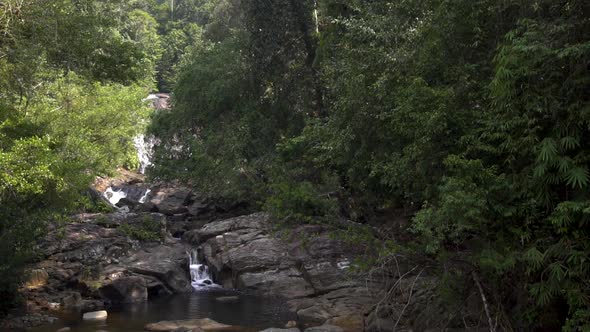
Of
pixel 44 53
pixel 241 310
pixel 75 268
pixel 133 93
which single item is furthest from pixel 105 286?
pixel 133 93

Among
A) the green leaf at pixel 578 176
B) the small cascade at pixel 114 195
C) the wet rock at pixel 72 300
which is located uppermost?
the small cascade at pixel 114 195

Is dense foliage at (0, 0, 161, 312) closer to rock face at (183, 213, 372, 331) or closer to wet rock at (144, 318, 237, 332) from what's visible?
wet rock at (144, 318, 237, 332)

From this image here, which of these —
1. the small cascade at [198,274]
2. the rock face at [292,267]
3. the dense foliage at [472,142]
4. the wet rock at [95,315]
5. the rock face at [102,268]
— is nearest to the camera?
the dense foliage at [472,142]

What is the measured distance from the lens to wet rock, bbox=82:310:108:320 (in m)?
15.1

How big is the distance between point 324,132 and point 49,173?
651 cm

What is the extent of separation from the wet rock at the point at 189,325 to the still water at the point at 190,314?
13.5 inches

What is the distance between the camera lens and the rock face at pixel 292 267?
1478 centimetres

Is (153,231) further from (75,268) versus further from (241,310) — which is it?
(241,310)

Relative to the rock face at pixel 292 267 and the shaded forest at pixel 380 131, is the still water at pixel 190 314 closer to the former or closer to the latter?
the rock face at pixel 292 267

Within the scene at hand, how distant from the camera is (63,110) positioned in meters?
23.1

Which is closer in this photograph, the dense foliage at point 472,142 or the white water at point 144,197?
the dense foliage at point 472,142

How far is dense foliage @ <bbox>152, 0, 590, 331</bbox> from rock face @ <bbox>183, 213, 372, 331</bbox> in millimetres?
1491

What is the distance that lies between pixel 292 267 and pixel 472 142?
9.25m

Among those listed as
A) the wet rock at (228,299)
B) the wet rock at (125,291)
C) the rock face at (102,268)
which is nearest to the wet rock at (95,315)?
the rock face at (102,268)
